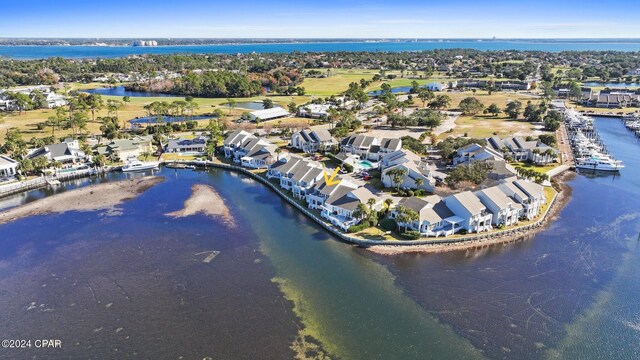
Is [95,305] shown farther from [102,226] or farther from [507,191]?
[507,191]

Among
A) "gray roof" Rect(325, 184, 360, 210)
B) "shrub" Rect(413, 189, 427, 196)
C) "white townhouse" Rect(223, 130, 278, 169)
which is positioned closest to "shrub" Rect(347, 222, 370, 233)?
"gray roof" Rect(325, 184, 360, 210)

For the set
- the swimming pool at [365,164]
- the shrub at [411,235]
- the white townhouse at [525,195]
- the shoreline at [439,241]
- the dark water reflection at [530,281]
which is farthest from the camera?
the swimming pool at [365,164]

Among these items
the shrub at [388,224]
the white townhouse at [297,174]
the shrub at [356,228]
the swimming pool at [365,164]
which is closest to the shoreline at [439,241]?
the shrub at [356,228]

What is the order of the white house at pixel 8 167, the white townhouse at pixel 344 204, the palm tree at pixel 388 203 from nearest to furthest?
the white townhouse at pixel 344 204 < the palm tree at pixel 388 203 < the white house at pixel 8 167

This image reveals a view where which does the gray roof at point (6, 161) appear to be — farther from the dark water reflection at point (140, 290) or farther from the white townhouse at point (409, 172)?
the white townhouse at point (409, 172)

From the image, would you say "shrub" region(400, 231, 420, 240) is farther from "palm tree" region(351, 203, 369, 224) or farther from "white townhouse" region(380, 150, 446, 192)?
"white townhouse" region(380, 150, 446, 192)
